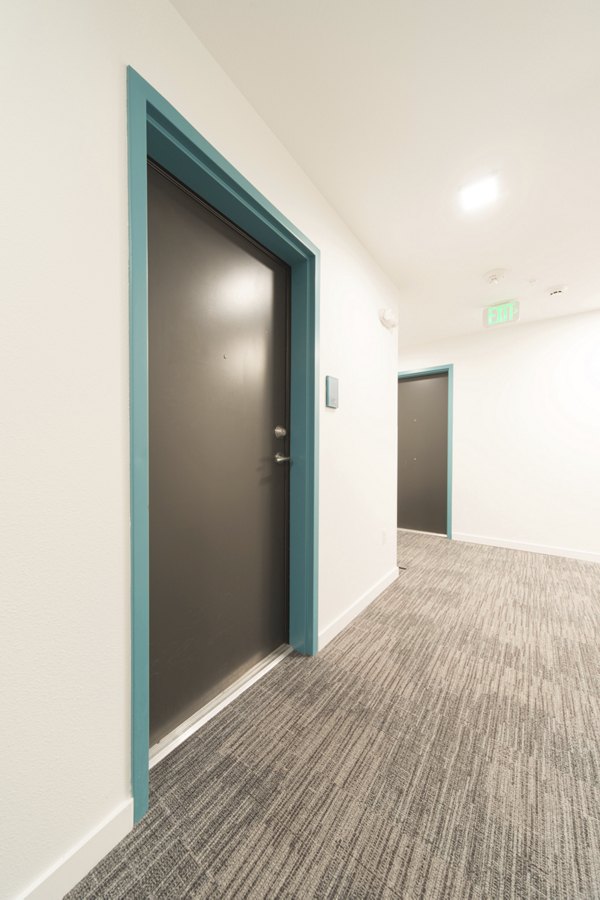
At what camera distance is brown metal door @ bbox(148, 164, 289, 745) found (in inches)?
47.7

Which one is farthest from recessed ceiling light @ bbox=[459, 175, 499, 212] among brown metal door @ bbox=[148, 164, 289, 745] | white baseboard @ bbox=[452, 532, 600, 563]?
white baseboard @ bbox=[452, 532, 600, 563]

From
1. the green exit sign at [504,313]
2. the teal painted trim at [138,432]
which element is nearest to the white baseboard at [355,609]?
the teal painted trim at [138,432]

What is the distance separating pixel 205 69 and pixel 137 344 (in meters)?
1.07

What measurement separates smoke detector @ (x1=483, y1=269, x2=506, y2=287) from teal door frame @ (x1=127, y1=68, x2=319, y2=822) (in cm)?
178

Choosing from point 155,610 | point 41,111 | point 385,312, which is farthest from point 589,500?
point 41,111

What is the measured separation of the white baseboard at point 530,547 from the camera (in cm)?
349

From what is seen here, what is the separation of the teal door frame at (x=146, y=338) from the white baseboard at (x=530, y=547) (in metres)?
3.05

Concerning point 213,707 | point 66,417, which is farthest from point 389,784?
point 66,417

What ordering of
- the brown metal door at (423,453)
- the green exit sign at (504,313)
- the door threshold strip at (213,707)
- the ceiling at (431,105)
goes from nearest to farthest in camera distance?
1. the ceiling at (431,105)
2. the door threshold strip at (213,707)
3. the green exit sign at (504,313)
4. the brown metal door at (423,453)

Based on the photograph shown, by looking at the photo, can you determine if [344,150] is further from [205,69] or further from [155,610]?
[155,610]

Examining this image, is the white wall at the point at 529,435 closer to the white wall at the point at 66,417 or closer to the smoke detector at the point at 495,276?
the smoke detector at the point at 495,276

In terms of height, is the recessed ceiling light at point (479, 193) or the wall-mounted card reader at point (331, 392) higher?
the recessed ceiling light at point (479, 193)

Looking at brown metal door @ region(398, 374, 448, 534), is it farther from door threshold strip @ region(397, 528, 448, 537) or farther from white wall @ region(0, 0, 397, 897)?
white wall @ region(0, 0, 397, 897)

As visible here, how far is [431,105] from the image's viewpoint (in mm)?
1404
